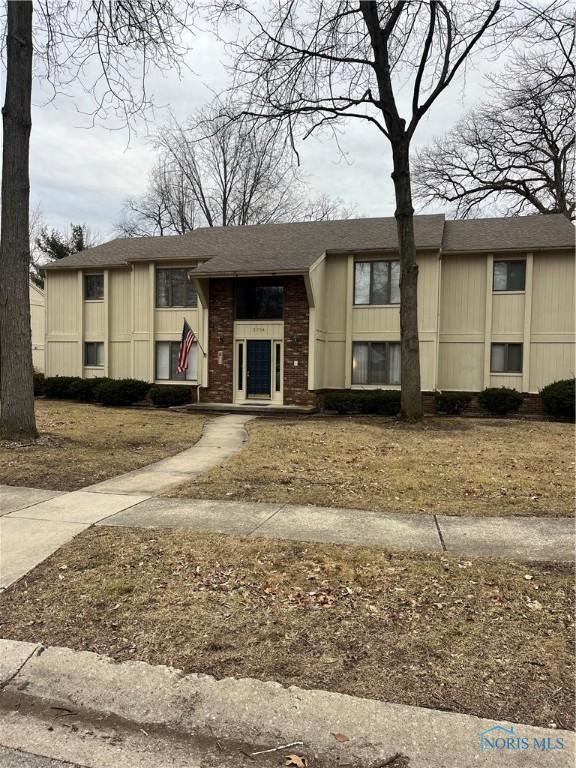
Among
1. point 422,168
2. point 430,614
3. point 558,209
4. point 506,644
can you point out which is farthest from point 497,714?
point 422,168

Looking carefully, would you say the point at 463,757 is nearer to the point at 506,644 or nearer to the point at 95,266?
the point at 506,644

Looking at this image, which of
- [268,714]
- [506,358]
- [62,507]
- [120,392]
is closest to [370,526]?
[268,714]

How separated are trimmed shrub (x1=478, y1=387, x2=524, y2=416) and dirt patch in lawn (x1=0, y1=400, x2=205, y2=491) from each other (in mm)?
9094

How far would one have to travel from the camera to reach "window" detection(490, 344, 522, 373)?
18453 millimetres

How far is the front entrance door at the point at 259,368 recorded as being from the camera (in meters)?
19.0

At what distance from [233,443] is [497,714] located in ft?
30.6

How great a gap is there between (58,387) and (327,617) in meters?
20.2

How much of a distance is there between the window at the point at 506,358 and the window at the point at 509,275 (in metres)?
1.98

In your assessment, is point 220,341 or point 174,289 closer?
point 220,341

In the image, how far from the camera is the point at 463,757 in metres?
2.40

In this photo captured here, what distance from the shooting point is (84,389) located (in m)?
20.9

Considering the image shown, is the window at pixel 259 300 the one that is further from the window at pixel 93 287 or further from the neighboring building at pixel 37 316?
the neighboring building at pixel 37 316

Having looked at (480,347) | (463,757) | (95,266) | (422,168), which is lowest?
(463,757)

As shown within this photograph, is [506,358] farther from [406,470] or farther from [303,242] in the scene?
[406,470]
